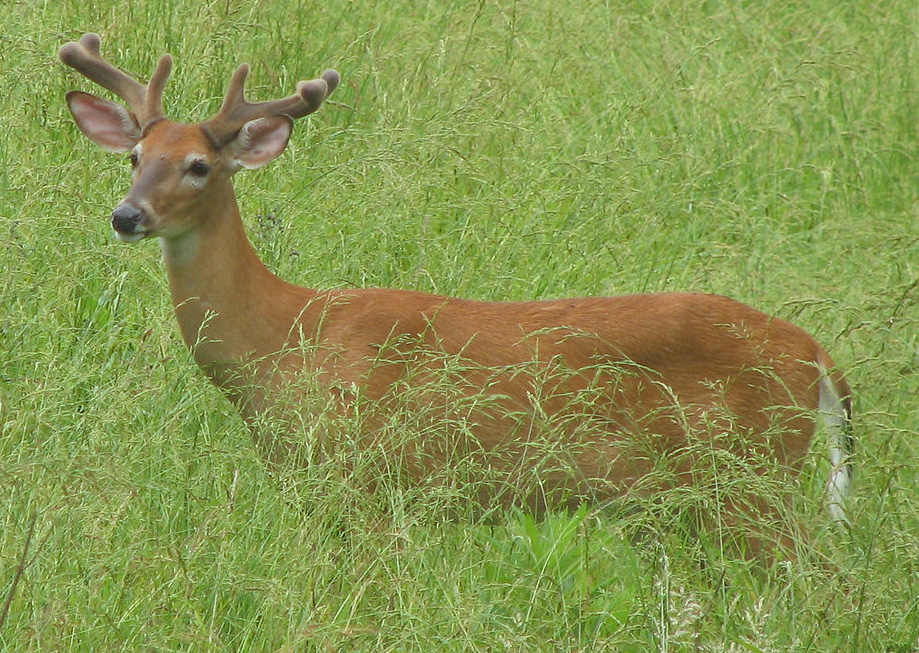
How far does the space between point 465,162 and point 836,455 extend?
176cm

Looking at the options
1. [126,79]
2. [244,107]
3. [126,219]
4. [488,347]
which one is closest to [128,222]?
[126,219]

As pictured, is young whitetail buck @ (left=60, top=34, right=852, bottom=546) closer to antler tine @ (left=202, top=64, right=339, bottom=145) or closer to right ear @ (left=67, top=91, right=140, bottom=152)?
antler tine @ (left=202, top=64, right=339, bottom=145)

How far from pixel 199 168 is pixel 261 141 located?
294 millimetres

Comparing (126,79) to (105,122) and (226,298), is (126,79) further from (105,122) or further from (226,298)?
(226,298)

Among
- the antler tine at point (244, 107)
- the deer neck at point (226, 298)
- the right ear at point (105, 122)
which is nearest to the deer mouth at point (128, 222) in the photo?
A: the deer neck at point (226, 298)

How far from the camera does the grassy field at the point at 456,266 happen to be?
3.13 meters

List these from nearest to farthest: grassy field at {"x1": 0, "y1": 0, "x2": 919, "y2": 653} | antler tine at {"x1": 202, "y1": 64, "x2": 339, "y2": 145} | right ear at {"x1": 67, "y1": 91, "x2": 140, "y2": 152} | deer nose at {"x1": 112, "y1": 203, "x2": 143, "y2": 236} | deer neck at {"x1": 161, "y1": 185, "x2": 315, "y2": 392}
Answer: grassy field at {"x1": 0, "y1": 0, "x2": 919, "y2": 653}
deer nose at {"x1": 112, "y1": 203, "x2": 143, "y2": 236}
deer neck at {"x1": 161, "y1": 185, "x2": 315, "y2": 392}
antler tine at {"x1": 202, "y1": 64, "x2": 339, "y2": 145}
right ear at {"x1": 67, "y1": 91, "x2": 140, "y2": 152}

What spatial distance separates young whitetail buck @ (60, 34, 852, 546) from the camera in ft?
13.0

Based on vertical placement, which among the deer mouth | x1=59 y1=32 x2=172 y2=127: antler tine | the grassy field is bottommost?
the grassy field

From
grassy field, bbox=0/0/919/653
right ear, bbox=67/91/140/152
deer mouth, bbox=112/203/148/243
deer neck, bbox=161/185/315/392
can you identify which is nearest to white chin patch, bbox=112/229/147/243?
deer mouth, bbox=112/203/148/243

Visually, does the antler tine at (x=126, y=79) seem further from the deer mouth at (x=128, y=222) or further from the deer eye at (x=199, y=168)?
the deer mouth at (x=128, y=222)

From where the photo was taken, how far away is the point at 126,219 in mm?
3887

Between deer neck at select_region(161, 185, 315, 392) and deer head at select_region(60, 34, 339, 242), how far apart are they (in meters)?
0.06

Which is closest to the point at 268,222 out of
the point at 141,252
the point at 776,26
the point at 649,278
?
the point at 141,252
